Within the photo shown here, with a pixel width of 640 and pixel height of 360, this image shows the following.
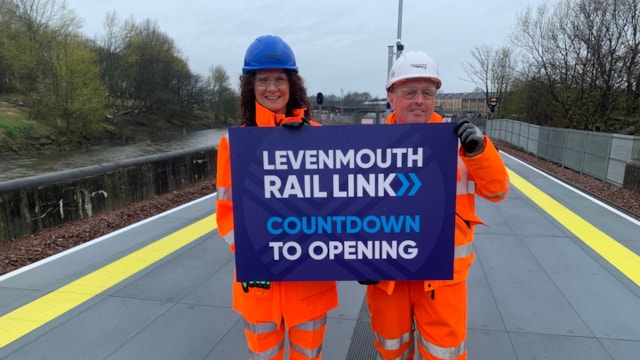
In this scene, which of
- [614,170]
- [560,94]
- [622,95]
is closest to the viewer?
[614,170]

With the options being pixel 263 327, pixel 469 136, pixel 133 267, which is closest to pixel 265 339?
pixel 263 327

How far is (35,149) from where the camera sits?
3044 cm

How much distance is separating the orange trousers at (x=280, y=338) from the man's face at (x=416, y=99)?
1.04 metres

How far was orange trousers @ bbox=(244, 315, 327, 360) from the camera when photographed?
5.87 feet

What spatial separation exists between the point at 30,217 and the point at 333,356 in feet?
15.8

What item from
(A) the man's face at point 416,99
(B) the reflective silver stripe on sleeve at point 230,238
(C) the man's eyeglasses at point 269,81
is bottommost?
(B) the reflective silver stripe on sleeve at point 230,238

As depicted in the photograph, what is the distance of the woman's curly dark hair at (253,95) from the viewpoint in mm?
1835

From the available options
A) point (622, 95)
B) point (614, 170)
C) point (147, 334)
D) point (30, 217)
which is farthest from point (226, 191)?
point (622, 95)

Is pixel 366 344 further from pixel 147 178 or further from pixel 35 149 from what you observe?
pixel 35 149

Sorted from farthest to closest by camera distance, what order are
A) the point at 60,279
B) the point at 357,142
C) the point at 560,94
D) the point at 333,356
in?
the point at 560,94
the point at 60,279
the point at 333,356
the point at 357,142

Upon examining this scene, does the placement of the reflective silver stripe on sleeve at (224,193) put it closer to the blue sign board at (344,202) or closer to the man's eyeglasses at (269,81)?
the blue sign board at (344,202)

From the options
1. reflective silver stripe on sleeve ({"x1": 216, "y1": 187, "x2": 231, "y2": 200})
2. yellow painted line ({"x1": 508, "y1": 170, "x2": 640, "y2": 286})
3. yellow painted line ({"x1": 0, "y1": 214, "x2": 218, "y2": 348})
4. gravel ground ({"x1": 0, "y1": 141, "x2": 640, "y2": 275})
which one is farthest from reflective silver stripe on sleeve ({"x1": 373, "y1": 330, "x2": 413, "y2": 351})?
gravel ground ({"x1": 0, "y1": 141, "x2": 640, "y2": 275})

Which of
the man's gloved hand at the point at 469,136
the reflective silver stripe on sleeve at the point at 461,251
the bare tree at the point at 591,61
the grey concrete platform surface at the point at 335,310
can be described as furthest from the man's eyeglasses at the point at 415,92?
the bare tree at the point at 591,61

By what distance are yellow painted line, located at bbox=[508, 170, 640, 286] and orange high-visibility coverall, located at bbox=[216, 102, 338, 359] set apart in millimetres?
3521
